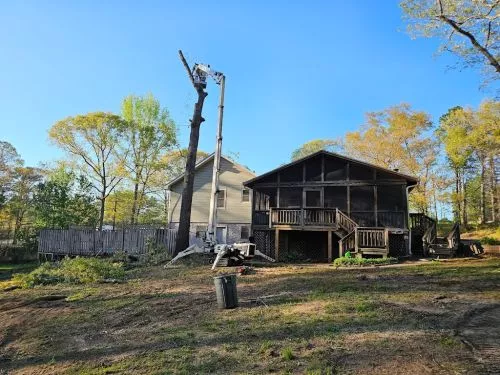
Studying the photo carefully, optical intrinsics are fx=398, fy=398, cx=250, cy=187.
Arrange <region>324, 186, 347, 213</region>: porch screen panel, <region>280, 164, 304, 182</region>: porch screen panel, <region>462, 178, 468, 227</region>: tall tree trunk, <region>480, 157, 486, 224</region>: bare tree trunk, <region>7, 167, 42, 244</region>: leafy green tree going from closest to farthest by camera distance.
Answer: <region>324, 186, 347, 213</region>: porch screen panel → <region>280, 164, 304, 182</region>: porch screen panel → <region>480, 157, 486, 224</region>: bare tree trunk → <region>462, 178, 468, 227</region>: tall tree trunk → <region>7, 167, 42, 244</region>: leafy green tree

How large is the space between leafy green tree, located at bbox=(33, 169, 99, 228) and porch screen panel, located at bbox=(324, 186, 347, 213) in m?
20.1

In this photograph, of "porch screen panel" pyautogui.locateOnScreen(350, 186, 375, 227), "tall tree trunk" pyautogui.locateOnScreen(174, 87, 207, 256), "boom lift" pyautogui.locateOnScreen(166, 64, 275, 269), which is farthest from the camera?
"porch screen panel" pyautogui.locateOnScreen(350, 186, 375, 227)

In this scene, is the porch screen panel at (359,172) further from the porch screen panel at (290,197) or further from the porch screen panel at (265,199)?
the porch screen panel at (265,199)

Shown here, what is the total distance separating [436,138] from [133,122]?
1101 inches

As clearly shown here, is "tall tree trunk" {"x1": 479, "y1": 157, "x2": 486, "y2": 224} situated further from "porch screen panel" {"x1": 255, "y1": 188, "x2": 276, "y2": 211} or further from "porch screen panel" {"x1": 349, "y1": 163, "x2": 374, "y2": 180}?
"porch screen panel" {"x1": 255, "y1": 188, "x2": 276, "y2": 211}

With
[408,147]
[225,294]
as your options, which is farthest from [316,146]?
[225,294]

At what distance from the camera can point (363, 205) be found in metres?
21.6

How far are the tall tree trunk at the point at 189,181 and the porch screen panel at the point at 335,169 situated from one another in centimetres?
737

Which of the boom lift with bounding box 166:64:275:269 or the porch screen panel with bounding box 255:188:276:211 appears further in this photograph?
the porch screen panel with bounding box 255:188:276:211

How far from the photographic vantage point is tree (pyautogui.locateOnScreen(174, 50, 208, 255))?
785 inches

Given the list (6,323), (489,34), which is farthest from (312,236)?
(6,323)

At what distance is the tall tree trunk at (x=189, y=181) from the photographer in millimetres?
19933

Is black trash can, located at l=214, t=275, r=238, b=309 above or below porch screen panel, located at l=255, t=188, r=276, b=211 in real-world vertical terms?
below

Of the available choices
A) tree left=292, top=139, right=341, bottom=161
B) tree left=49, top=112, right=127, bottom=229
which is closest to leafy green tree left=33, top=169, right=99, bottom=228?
tree left=49, top=112, right=127, bottom=229
